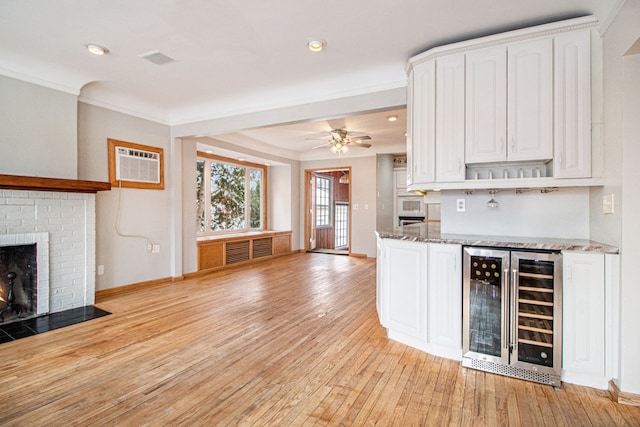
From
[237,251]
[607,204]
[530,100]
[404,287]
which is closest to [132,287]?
[237,251]

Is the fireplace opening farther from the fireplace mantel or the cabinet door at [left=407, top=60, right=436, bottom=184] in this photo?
the cabinet door at [left=407, top=60, right=436, bottom=184]

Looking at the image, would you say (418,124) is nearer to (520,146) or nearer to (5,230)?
(520,146)

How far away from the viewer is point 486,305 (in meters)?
2.30

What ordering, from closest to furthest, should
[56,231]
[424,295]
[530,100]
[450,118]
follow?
[530,100], [424,295], [450,118], [56,231]

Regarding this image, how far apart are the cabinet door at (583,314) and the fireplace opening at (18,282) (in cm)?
488

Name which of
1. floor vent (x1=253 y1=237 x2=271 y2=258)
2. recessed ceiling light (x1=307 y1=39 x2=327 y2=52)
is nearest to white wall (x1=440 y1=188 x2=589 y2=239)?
recessed ceiling light (x1=307 y1=39 x2=327 y2=52)

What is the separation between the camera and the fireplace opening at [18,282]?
326 centimetres

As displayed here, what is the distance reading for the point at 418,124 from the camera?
2832 mm

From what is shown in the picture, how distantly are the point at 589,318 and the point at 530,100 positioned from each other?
1.62 m

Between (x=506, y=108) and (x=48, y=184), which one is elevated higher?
(x=506, y=108)

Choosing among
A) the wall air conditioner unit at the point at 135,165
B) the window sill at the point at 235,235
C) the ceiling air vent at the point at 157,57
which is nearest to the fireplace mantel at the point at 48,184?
the wall air conditioner unit at the point at 135,165

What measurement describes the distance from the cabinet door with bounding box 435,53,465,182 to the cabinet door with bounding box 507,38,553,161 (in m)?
0.36

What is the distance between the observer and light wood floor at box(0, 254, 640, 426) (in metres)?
1.78

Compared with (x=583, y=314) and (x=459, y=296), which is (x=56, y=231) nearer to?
(x=459, y=296)
